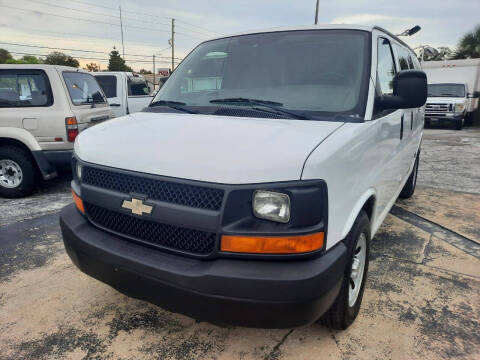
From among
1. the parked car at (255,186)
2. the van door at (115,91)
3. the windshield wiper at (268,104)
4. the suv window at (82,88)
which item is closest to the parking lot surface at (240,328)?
the parked car at (255,186)

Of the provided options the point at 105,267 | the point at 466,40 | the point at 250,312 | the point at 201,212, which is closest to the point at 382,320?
the point at 250,312

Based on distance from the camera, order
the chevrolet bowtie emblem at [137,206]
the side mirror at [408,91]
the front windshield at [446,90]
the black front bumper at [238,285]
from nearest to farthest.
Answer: the black front bumper at [238,285] < the chevrolet bowtie emblem at [137,206] < the side mirror at [408,91] < the front windshield at [446,90]

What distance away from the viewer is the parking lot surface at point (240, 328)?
2.27 m

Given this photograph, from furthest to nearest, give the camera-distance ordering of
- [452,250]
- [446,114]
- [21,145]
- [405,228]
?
[446,114] → [21,145] → [405,228] → [452,250]

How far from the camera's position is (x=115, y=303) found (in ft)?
9.07

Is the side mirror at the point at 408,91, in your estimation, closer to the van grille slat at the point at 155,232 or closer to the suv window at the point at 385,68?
the suv window at the point at 385,68

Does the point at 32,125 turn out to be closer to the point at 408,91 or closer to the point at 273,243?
the point at 273,243

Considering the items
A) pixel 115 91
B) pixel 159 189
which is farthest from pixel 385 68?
pixel 115 91

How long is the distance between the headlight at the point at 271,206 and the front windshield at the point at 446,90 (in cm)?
1721

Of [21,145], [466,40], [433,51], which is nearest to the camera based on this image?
[21,145]

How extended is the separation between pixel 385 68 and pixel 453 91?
52.6ft

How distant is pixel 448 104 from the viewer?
15.6 metres

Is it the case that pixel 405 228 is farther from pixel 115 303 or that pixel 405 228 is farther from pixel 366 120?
pixel 115 303

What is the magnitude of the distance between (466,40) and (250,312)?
3901cm
